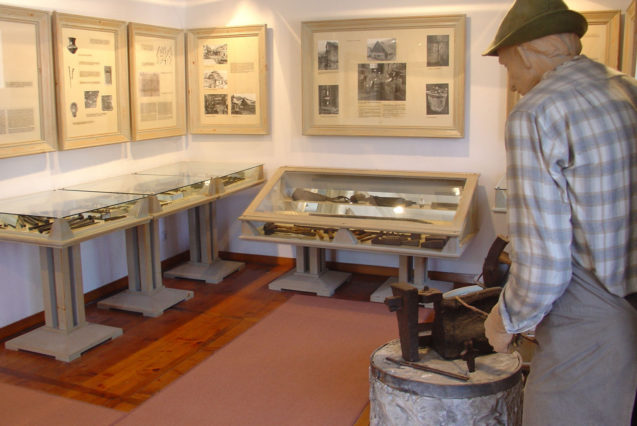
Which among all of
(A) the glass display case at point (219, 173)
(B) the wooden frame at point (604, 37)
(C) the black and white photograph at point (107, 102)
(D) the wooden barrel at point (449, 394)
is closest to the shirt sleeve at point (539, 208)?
(D) the wooden barrel at point (449, 394)

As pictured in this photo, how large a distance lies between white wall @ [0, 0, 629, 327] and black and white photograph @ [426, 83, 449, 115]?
0.17 m

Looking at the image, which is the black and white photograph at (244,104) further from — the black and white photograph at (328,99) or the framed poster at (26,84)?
the framed poster at (26,84)

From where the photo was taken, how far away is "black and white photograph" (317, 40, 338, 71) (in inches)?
229

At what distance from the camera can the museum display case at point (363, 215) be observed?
4.94 m

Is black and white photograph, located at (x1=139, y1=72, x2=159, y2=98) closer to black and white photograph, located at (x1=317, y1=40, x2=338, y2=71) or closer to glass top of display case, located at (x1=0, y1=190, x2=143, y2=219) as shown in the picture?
glass top of display case, located at (x1=0, y1=190, x2=143, y2=219)

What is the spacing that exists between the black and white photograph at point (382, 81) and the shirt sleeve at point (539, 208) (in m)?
3.93

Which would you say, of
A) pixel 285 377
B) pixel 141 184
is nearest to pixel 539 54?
pixel 285 377

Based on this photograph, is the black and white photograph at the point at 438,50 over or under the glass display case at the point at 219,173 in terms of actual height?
over

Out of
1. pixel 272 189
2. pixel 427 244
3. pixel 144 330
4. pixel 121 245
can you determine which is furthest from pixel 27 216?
pixel 427 244

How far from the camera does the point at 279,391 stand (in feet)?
12.4

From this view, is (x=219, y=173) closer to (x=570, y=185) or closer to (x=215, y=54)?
(x=215, y=54)

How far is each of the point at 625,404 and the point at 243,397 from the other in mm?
2280

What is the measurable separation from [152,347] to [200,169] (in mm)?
1977

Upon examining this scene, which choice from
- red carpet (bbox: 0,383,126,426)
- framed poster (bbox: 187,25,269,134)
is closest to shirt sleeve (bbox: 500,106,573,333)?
red carpet (bbox: 0,383,126,426)
